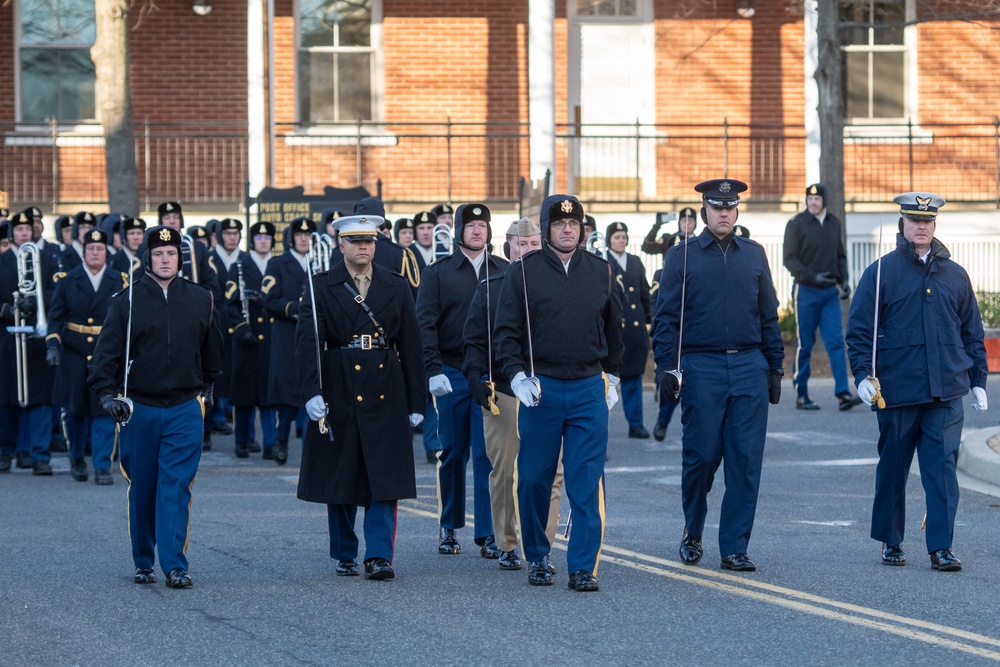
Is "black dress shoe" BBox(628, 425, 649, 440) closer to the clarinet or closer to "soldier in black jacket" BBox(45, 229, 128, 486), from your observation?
the clarinet

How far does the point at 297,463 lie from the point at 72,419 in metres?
1.94

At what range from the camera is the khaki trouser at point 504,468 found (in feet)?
30.5

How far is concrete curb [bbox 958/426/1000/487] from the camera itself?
1230 centimetres

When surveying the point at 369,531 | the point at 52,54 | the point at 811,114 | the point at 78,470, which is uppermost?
the point at 52,54

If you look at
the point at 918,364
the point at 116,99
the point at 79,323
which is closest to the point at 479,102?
the point at 116,99

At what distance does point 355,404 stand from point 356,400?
3 cm

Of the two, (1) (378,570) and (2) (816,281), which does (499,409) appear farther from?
(2) (816,281)

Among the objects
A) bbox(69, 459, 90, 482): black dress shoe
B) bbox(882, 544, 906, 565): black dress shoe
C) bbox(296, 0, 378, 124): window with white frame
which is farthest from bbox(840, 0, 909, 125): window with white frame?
bbox(882, 544, 906, 565): black dress shoe

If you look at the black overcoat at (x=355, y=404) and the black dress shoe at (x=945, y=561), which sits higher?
the black overcoat at (x=355, y=404)

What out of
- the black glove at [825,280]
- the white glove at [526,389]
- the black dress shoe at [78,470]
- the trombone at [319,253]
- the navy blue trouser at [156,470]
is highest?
the trombone at [319,253]

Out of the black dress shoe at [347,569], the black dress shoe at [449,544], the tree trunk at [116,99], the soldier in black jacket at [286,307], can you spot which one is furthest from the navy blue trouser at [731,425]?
the tree trunk at [116,99]

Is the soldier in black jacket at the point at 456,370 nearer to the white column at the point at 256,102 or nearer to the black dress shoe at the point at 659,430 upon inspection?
the black dress shoe at the point at 659,430

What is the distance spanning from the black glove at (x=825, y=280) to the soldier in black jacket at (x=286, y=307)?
17.7 feet

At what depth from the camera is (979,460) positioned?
12602 millimetres
